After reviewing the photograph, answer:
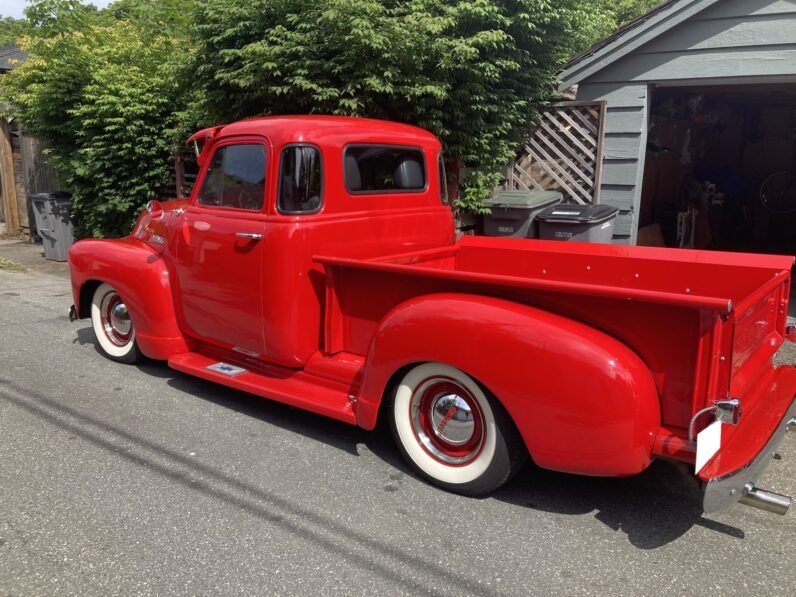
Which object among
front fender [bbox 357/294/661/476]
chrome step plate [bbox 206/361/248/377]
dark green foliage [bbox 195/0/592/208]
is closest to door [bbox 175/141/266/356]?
chrome step plate [bbox 206/361/248/377]

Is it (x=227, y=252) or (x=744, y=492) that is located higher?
(x=227, y=252)

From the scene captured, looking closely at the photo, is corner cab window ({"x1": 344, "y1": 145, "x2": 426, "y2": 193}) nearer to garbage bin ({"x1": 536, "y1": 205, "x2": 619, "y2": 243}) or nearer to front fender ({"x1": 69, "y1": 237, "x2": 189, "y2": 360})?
front fender ({"x1": 69, "y1": 237, "x2": 189, "y2": 360})

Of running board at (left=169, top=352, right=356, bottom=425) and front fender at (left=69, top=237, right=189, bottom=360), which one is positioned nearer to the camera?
running board at (left=169, top=352, right=356, bottom=425)

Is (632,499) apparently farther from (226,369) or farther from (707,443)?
(226,369)

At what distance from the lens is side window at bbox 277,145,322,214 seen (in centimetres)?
388

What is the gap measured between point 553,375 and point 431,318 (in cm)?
66

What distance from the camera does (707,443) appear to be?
2.52 meters

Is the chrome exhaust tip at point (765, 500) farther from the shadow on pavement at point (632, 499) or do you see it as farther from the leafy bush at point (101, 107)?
the leafy bush at point (101, 107)

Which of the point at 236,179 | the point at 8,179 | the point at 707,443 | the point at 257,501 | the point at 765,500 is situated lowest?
the point at 257,501

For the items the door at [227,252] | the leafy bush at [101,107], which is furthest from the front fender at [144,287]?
the leafy bush at [101,107]

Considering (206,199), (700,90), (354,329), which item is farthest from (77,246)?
(700,90)

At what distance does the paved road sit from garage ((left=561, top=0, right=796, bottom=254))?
13.6 feet

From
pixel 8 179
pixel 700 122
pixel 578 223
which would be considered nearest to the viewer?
pixel 578 223

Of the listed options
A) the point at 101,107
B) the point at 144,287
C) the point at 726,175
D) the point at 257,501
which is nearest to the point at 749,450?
the point at 257,501
